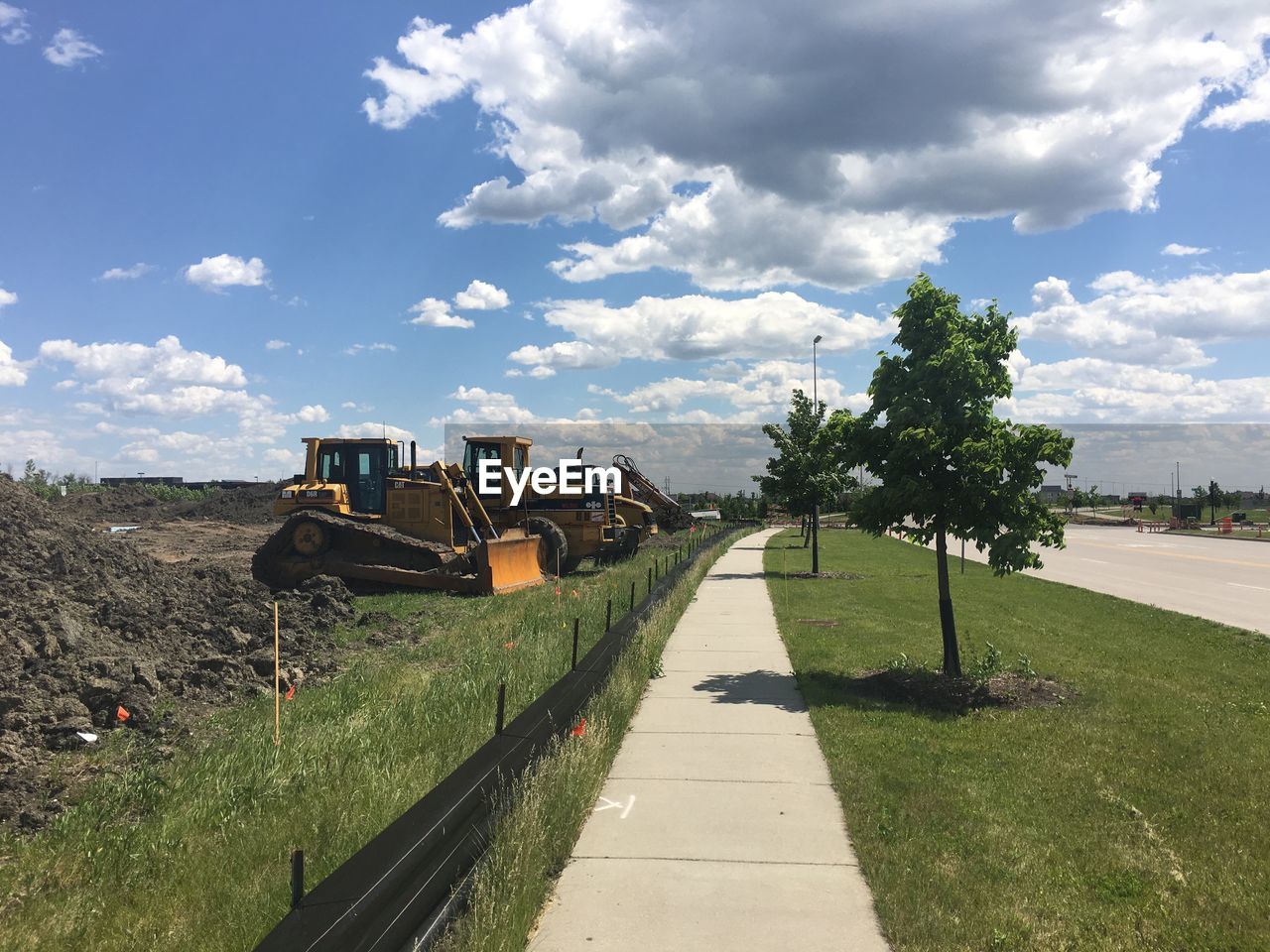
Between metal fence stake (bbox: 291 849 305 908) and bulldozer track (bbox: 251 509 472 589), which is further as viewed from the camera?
bulldozer track (bbox: 251 509 472 589)

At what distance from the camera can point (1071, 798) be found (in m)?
6.36

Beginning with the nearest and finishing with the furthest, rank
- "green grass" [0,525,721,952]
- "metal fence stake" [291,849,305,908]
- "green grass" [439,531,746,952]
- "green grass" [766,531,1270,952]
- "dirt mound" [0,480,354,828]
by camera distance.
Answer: "metal fence stake" [291,849,305,908], "green grass" [439,531,746,952], "green grass" [0,525,721,952], "green grass" [766,531,1270,952], "dirt mound" [0,480,354,828]

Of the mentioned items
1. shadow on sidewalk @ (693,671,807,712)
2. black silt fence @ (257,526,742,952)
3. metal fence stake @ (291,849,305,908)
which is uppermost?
metal fence stake @ (291,849,305,908)

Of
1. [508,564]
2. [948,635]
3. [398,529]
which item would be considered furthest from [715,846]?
[398,529]

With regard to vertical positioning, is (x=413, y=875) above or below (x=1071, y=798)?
above

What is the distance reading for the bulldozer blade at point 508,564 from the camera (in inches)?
704

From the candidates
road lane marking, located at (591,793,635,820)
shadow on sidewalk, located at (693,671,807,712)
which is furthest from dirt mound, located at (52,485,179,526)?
road lane marking, located at (591,793,635,820)

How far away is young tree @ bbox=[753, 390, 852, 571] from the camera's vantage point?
25.9 metres

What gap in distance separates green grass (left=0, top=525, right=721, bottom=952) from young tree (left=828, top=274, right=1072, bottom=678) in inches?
168

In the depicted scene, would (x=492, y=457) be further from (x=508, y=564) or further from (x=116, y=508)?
(x=116, y=508)

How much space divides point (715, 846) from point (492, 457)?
734 inches

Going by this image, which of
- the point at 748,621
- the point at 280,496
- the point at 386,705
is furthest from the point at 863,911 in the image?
the point at 280,496

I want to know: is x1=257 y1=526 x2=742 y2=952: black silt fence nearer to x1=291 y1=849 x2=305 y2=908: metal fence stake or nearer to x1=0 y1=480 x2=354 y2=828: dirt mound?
x1=291 y1=849 x2=305 y2=908: metal fence stake

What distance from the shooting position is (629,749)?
25.1ft
